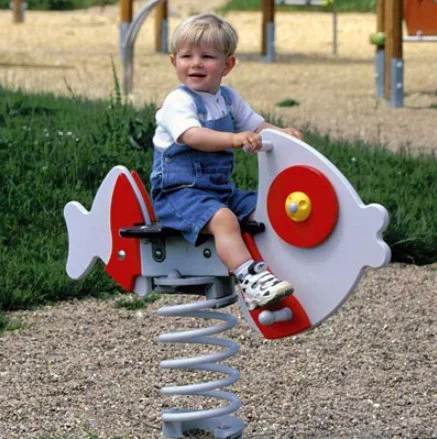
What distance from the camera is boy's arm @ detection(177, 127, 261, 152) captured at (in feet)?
10.9

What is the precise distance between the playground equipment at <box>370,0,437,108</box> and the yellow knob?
24.4ft

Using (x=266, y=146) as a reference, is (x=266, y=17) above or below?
above

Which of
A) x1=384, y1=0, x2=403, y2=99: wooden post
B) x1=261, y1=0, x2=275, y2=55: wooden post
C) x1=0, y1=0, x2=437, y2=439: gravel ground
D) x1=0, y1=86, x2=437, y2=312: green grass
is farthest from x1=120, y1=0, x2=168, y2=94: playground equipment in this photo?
x1=0, y1=0, x2=437, y2=439: gravel ground

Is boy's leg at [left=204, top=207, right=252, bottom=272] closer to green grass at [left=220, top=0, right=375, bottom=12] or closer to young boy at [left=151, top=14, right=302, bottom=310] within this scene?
young boy at [left=151, top=14, right=302, bottom=310]

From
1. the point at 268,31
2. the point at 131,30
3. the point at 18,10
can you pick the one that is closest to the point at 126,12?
the point at 268,31

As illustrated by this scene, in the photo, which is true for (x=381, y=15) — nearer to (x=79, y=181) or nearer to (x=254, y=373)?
(x=79, y=181)

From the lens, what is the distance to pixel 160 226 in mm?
3502

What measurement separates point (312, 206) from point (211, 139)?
31 centimetres

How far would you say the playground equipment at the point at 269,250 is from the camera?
3.30 m

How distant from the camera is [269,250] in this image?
3434 millimetres

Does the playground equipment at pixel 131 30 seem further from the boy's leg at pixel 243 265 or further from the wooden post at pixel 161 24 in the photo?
the boy's leg at pixel 243 265

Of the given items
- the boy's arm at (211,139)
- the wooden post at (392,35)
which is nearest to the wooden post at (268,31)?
the wooden post at (392,35)

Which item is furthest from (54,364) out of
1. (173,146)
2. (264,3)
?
(264,3)

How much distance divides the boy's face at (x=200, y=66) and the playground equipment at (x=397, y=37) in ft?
23.8
